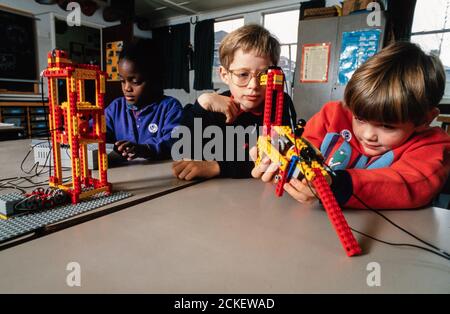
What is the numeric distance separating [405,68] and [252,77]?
0.42 metres

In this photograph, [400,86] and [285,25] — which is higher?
[285,25]

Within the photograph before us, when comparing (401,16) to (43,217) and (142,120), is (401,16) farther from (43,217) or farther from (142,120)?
(43,217)

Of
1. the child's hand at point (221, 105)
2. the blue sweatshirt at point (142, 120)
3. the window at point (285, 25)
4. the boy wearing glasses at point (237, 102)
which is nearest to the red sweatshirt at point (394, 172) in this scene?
the boy wearing glasses at point (237, 102)

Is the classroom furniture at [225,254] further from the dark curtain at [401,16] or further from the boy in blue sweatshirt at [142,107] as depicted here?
the dark curtain at [401,16]

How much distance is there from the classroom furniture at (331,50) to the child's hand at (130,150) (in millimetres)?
2319

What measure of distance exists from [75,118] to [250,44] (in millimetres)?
601

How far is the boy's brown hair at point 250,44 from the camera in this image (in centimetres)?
92

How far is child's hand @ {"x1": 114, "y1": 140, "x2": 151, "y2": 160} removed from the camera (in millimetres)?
1017

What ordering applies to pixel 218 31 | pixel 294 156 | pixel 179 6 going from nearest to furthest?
pixel 294 156
pixel 179 6
pixel 218 31

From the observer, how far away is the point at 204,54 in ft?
16.3
